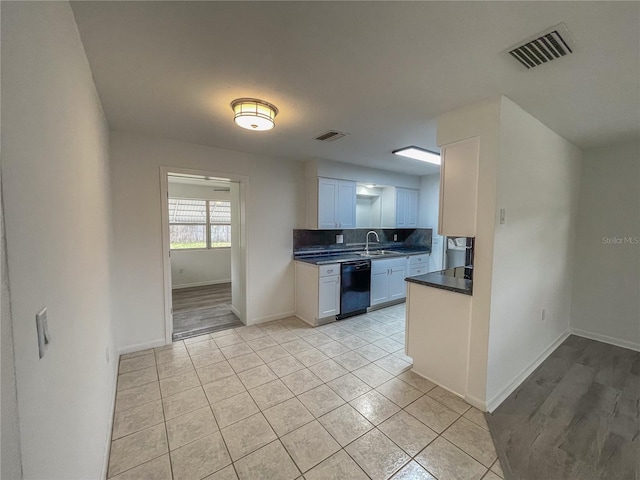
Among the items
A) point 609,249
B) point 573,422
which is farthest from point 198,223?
point 609,249

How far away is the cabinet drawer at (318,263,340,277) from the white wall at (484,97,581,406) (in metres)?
2.15

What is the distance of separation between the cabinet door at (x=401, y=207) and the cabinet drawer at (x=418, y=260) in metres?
0.68

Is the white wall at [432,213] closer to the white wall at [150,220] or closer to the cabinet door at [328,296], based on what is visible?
the cabinet door at [328,296]

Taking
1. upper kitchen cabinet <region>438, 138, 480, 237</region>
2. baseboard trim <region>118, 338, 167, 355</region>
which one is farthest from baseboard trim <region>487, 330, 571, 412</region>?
baseboard trim <region>118, 338, 167, 355</region>

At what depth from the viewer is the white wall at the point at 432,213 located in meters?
5.35

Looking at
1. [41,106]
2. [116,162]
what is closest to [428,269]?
[116,162]

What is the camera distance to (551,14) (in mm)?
1248

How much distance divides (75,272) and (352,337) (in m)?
2.92

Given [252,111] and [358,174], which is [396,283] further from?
[252,111]

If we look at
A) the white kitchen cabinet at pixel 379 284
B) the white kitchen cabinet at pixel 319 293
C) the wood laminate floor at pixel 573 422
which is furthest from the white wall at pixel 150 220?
the wood laminate floor at pixel 573 422

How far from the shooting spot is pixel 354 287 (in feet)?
13.6

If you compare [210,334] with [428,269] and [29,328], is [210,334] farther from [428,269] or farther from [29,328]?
[428,269]

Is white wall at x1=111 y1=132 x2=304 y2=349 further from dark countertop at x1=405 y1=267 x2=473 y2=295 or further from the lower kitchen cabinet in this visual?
dark countertop at x1=405 y1=267 x2=473 y2=295

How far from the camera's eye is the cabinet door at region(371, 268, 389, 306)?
14.4 ft
